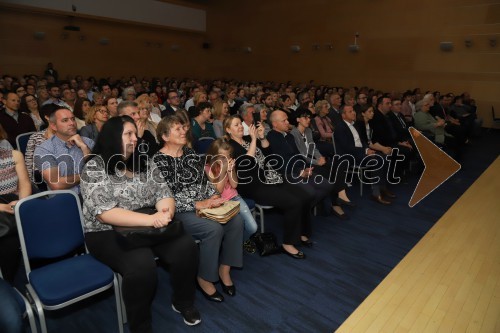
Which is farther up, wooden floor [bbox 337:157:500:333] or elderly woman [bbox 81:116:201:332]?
elderly woman [bbox 81:116:201:332]

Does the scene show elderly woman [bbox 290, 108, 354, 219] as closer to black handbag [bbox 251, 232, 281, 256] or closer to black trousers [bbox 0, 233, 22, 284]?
black handbag [bbox 251, 232, 281, 256]

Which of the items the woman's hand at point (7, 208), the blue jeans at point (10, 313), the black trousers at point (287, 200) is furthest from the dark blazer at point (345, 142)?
the blue jeans at point (10, 313)

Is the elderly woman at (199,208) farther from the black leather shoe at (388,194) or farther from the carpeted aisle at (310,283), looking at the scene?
the black leather shoe at (388,194)

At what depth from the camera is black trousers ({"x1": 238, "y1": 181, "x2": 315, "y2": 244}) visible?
3.21 meters

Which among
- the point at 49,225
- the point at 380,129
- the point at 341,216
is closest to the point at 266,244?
the point at 341,216

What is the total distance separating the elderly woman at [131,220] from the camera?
2.06 meters

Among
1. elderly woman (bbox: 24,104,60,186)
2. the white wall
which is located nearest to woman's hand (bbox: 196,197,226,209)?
elderly woman (bbox: 24,104,60,186)

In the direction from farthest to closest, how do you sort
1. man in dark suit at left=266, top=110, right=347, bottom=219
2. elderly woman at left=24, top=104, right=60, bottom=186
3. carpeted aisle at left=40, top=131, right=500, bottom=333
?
man in dark suit at left=266, top=110, right=347, bottom=219 → elderly woman at left=24, top=104, right=60, bottom=186 → carpeted aisle at left=40, top=131, right=500, bottom=333

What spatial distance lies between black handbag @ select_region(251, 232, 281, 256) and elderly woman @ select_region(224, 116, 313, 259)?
0.30ft

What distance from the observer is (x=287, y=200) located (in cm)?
320

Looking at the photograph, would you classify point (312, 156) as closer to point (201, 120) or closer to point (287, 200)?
point (287, 200)

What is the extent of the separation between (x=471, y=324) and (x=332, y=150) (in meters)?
2.92

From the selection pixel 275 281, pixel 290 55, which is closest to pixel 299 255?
pixel 275 281

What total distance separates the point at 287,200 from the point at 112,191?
5.23 feet
